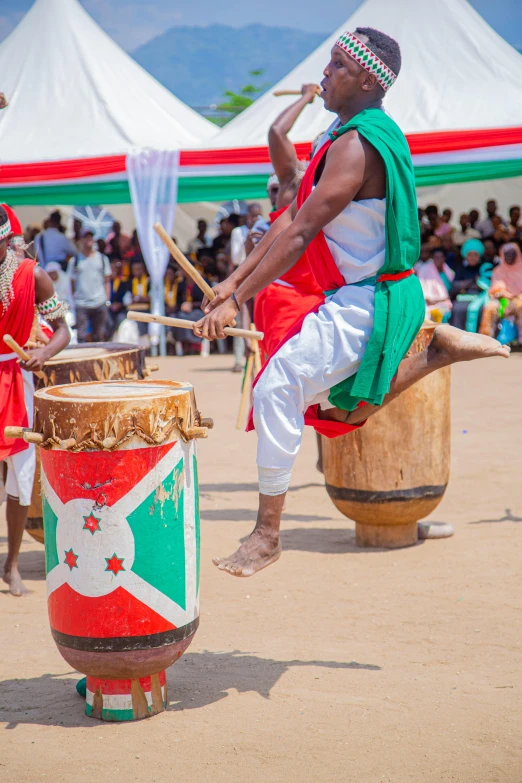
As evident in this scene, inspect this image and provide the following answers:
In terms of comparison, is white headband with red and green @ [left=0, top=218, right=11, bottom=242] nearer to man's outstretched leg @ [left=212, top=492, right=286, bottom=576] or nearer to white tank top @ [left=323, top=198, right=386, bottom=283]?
white tank top @ [left=323, top=198, right=386, bottom=283]

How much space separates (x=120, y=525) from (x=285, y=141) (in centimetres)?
324

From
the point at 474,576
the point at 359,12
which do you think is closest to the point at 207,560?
the point at 474,576

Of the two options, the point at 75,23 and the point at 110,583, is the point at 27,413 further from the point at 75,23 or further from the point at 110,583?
the point at 75,23

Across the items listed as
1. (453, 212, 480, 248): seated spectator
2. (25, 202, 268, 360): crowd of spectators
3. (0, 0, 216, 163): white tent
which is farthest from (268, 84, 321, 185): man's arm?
(453, 212, 480, 248): seated spectator

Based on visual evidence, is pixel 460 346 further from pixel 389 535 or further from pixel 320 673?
pixel 389 535

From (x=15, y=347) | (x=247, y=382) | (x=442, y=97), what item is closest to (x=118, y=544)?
(x=15, y=347)

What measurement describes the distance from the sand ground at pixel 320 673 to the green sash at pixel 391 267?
3.76ft

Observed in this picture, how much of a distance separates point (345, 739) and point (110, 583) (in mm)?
946

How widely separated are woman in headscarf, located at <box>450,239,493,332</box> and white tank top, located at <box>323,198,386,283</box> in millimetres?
10996

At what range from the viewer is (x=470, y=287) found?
15016 mm

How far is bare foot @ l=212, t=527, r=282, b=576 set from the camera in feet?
11.5

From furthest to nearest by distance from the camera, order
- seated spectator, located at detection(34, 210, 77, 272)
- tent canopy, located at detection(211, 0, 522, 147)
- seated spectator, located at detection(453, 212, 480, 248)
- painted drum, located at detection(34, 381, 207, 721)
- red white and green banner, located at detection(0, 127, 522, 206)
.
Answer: seated spectator, located at detection(453, 212, 480, 248)
seated spectator, located at detection(34, 210, 77, 272)
tent canopy, located at detection(211, 0, 522, 147)
red white and green banner, located at detection(0, 127, 522, 206)
painted drum, located at detection(34, 381, 207, 721)

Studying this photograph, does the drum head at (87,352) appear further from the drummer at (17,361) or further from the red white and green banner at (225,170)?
the red white and green banner at (225,170)

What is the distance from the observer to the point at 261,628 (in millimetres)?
4441
